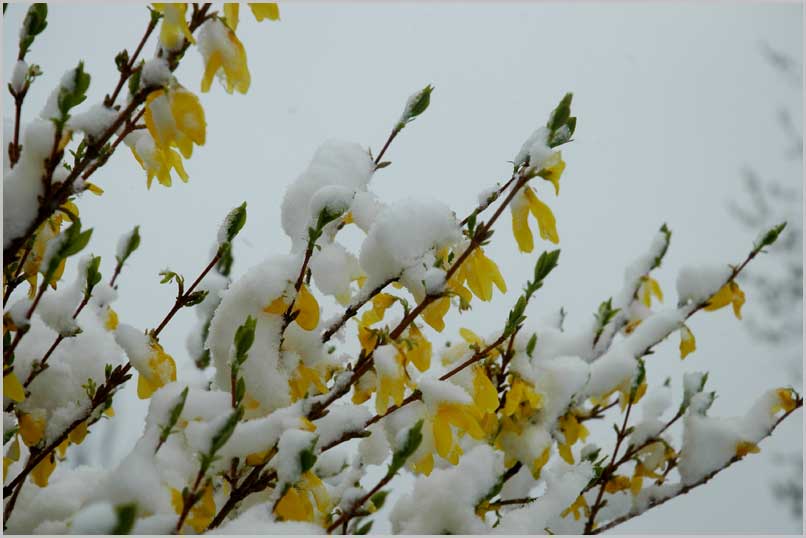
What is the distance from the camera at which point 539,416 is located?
95cm

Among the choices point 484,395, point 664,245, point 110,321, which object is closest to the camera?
point 484,395

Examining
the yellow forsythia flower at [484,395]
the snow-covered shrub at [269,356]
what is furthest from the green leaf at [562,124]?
the yellow forsythia flower at [484,395]

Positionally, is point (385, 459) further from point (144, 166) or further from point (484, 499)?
point (144, 166)

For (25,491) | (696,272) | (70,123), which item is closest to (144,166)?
(70,123)

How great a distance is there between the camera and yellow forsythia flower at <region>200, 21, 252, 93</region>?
2.23 feet

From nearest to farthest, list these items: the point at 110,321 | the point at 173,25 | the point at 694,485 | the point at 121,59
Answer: the point at 173,25
the point at 121,59
the point at 110,321
the point at 694,485

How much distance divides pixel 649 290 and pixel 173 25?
1.00 meters

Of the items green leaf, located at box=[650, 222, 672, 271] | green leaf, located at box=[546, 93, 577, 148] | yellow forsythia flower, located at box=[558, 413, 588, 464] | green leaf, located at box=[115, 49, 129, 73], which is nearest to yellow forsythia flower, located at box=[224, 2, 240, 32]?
green leaf, located at box=[115, 49, 129, 73]

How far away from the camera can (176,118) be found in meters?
0.66

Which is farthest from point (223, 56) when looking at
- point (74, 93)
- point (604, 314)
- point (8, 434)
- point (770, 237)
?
point (770, 237)

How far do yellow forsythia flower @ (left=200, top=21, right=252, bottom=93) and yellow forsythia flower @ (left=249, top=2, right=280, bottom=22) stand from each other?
3 cm

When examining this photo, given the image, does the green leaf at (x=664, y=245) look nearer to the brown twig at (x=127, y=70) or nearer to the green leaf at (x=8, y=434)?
the brown twig at (x=127, y=70)

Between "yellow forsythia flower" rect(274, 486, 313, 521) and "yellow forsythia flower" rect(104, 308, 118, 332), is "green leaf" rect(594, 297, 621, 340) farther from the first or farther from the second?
"yellow forsythia flower" rect(104, 308, 118, 332)

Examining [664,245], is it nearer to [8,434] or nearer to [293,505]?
[293,505]
